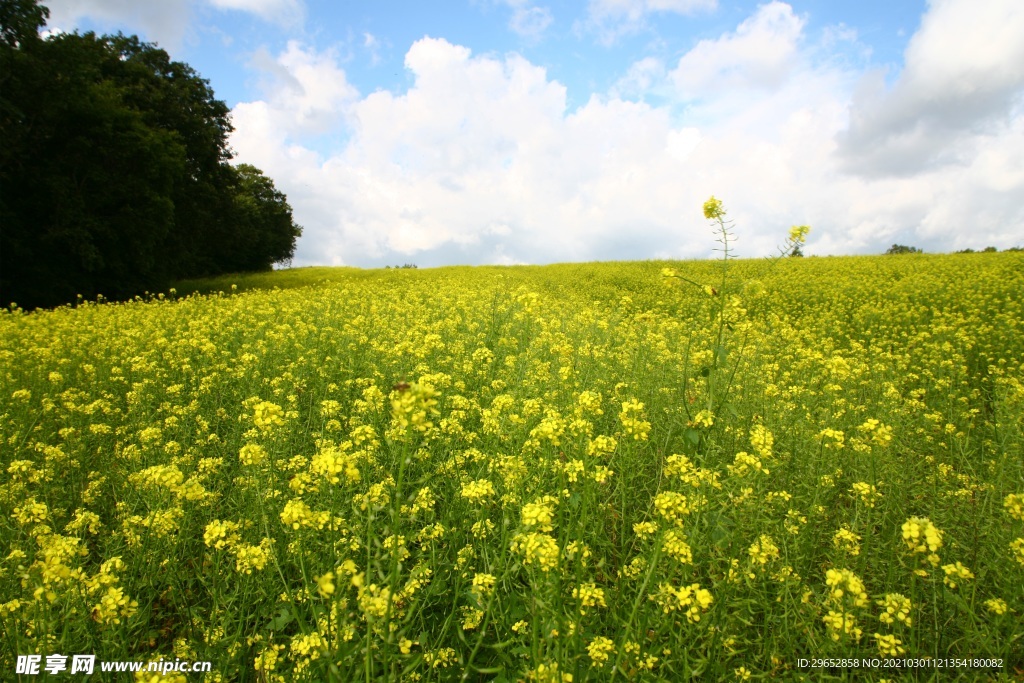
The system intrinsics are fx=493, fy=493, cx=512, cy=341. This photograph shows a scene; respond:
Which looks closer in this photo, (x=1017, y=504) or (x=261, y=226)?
(x=1017, y=504)

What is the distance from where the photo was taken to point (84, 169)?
2011cm

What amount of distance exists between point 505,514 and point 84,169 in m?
25.8

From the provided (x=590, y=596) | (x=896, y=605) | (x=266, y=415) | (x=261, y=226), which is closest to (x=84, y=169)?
(x=261, y=226)

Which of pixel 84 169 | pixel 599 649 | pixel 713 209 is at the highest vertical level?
pixel 84 169

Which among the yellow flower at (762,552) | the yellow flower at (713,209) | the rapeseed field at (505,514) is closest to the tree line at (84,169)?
the rapeseed field at (505,514)

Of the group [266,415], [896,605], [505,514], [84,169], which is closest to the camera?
[896,605]

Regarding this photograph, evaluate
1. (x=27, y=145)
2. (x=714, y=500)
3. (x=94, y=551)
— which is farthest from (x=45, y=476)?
(x=27, y=145)

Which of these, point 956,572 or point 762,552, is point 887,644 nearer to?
point 956,572

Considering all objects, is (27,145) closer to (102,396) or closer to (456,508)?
(102,396)

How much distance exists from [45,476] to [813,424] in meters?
6.28

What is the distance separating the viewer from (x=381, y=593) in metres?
1.94

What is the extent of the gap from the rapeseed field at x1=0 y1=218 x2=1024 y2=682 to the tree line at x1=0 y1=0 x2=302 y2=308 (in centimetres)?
1507

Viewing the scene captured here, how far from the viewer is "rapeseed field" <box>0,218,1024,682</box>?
2186mm

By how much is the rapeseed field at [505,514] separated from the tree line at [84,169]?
49.4 ft
